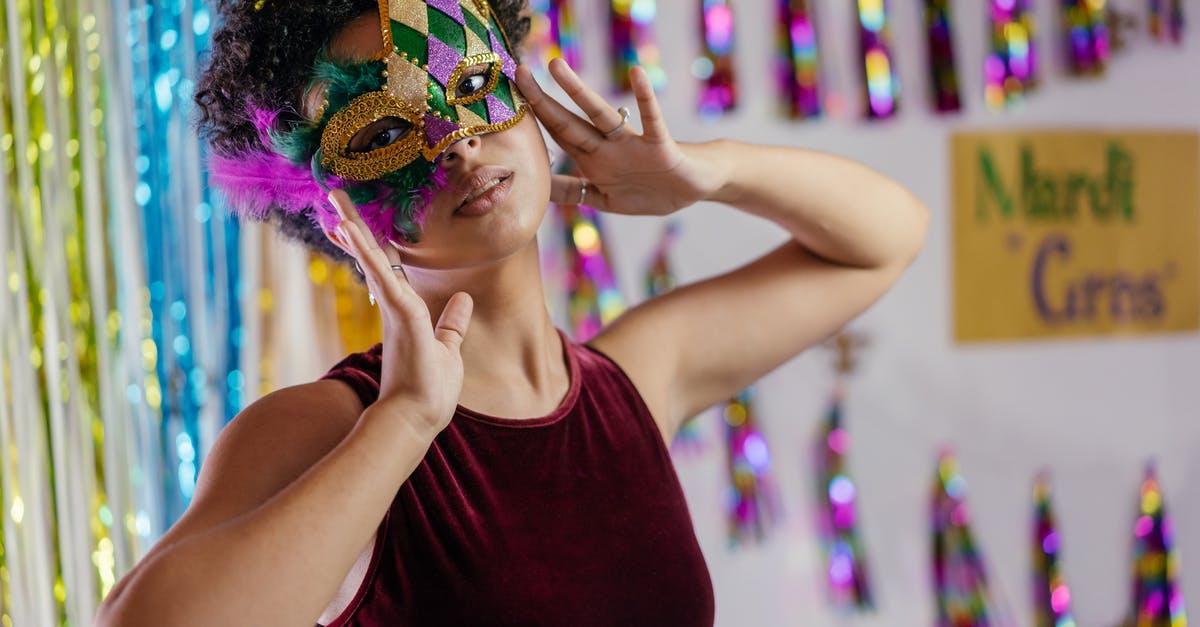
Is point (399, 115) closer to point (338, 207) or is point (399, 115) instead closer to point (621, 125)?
point (338, 207)

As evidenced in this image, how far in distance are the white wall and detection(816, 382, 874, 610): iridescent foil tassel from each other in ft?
0.08

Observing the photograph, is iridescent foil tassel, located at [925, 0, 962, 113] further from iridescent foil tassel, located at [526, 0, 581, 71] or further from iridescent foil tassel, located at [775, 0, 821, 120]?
iridescent foil tassel, located at [526, 0, 581, 71]

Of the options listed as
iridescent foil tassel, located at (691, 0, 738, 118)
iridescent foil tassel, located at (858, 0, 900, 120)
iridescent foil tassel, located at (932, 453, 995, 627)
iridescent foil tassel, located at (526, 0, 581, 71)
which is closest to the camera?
iridescent foil tassel, located at (526, 0, 581, 71)

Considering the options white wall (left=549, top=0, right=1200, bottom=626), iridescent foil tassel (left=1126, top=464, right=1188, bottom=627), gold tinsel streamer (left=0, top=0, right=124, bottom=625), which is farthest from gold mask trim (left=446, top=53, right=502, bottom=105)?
iridescent foil tassel (left=1126, top=464, right=1188, bottom=627)

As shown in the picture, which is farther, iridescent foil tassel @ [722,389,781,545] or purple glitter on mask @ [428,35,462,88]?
iridescent foil tassel @ [722,389,781,545]

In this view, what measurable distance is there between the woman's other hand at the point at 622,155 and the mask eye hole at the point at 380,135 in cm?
12

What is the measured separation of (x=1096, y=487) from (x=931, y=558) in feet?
1.34

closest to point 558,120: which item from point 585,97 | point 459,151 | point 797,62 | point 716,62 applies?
point 585,97

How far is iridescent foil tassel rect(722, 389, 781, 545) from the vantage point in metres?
1.94

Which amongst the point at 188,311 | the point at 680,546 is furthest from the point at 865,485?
the point at 188,311

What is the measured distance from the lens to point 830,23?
2.02 meters

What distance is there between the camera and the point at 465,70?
96cm

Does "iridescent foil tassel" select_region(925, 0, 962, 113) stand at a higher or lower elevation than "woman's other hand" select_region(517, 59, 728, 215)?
higher

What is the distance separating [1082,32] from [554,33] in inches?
43.0
